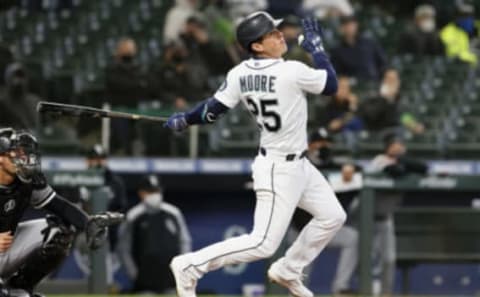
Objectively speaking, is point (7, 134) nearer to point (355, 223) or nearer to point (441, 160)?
point (355, 223)

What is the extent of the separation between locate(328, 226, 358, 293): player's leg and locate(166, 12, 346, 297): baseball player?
3.83 metres

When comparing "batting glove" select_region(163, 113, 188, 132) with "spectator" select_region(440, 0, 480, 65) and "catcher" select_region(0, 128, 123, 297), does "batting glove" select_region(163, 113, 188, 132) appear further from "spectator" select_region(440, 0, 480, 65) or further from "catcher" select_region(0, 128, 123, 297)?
"spectator" select_region(440, 0, 480, 65)

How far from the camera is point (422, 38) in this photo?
16.8 metres

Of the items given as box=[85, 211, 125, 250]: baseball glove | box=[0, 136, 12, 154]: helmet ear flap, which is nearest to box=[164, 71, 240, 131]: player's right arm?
box=[85, 211, 125, 250]: baseball glove

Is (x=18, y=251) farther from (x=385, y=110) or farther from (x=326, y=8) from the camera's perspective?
(x=326, y=8)

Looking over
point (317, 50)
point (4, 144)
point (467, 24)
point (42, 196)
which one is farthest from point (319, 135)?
point (467, 24)

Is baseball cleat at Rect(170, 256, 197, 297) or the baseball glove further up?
the baseball glove

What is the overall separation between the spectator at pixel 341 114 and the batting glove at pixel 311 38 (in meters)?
5.22

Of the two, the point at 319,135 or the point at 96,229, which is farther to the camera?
the point at 319,135

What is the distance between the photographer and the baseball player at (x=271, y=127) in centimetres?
884

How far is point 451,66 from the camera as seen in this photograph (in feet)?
54.2

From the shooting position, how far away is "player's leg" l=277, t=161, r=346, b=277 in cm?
909

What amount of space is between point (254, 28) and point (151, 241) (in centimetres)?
454

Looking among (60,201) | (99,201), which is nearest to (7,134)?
(60,201)
